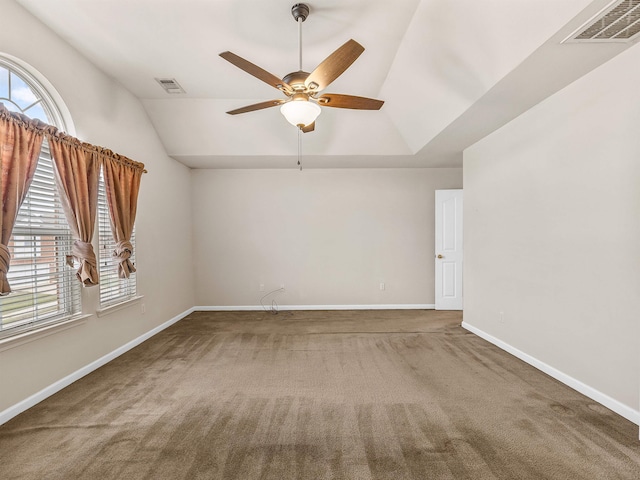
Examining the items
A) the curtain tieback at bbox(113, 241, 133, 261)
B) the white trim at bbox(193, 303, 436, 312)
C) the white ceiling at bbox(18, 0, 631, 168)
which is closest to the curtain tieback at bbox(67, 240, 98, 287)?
the curtain tieback at bbox(113, 241, 133, 261)

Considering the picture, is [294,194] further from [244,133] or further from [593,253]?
[593,253]

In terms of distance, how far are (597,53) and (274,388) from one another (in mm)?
3483

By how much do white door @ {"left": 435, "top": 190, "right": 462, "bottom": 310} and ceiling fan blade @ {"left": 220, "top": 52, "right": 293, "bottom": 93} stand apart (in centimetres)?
371

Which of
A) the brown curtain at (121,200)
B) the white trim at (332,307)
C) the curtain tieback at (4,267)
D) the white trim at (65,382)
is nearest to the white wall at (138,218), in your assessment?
the white trim at (65,382)

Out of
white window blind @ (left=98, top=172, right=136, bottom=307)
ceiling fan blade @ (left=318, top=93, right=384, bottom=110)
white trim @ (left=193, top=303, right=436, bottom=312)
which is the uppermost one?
ceiling fan blade @ (left=318, top=93, right=384, bottom=110)

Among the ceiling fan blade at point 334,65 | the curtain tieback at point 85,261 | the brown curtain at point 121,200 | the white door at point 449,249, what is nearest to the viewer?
the ceiling fan blade at point 334,65

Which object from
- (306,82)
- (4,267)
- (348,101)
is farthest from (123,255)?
(348,101)

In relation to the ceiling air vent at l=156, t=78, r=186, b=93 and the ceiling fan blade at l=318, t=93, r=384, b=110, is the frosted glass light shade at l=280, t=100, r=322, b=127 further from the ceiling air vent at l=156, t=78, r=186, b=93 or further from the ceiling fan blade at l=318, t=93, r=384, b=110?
the ceiling air vent at l=156, t=78, r=186, b=93

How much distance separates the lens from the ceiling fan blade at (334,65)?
1857mm

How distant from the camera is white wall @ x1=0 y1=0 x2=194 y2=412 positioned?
229 centimetres

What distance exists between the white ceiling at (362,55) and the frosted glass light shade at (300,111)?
792 millimetres

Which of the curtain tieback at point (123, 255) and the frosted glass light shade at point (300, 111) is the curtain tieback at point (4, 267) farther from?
the frosted glass light shade at point (300, 111)

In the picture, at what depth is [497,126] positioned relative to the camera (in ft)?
11.1

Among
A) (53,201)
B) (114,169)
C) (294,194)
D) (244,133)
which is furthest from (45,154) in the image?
(294,194)
